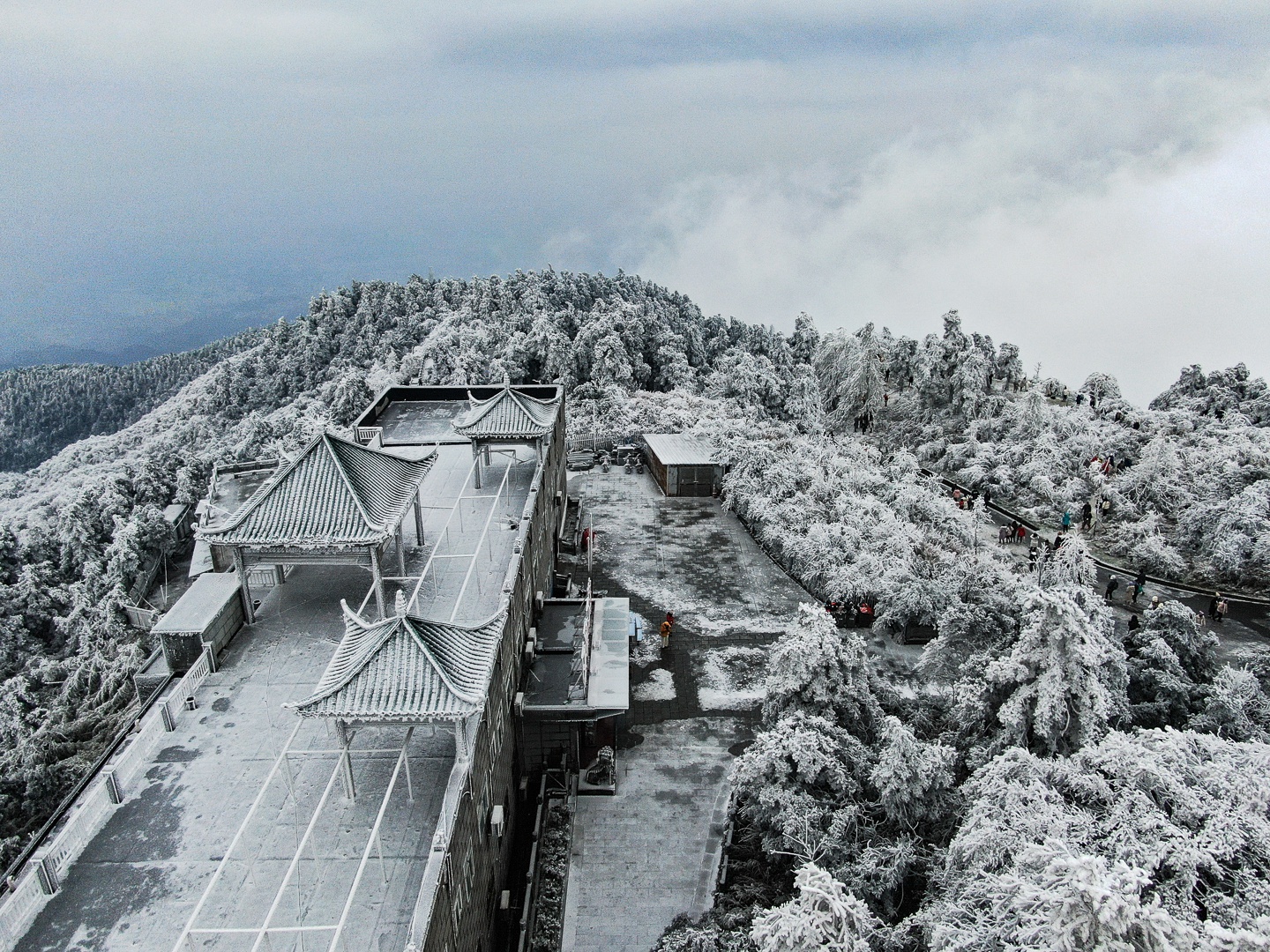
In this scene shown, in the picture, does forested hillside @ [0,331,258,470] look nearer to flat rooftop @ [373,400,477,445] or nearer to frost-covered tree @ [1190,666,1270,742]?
flat rooftop @ [373,400,477,445]

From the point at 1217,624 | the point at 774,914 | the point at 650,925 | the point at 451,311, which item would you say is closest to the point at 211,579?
the point at 650,925

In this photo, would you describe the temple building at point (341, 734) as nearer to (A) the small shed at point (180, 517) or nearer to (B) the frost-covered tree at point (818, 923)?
(B) the frost-covered tree at point (818, 923)

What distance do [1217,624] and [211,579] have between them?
1284 inches

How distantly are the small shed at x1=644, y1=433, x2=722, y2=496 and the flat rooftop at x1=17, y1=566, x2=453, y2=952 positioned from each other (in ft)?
77.9

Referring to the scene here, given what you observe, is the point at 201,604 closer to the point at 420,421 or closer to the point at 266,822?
the point at 266,822

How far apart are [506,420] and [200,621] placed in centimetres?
1220

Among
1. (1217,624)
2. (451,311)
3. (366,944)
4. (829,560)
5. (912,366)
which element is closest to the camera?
(366,944)

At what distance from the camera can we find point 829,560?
3241cm

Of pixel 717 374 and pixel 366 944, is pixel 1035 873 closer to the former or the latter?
pixel 366 944

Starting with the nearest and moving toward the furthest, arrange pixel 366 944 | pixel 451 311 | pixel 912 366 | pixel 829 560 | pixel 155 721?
pixel 366 944, pixel 155 721, pixel 829 560, pixel 912 366, pixel 451 311

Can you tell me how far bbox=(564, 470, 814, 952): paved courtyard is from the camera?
19.7 m

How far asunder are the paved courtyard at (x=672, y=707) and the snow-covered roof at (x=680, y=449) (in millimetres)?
1951

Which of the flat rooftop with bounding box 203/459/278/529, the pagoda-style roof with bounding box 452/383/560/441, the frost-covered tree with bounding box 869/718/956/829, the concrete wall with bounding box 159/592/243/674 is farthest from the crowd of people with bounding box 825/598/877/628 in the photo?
the flat rooftop with bounding box 203/459/278/529

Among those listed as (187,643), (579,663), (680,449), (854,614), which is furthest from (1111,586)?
(187,643)
